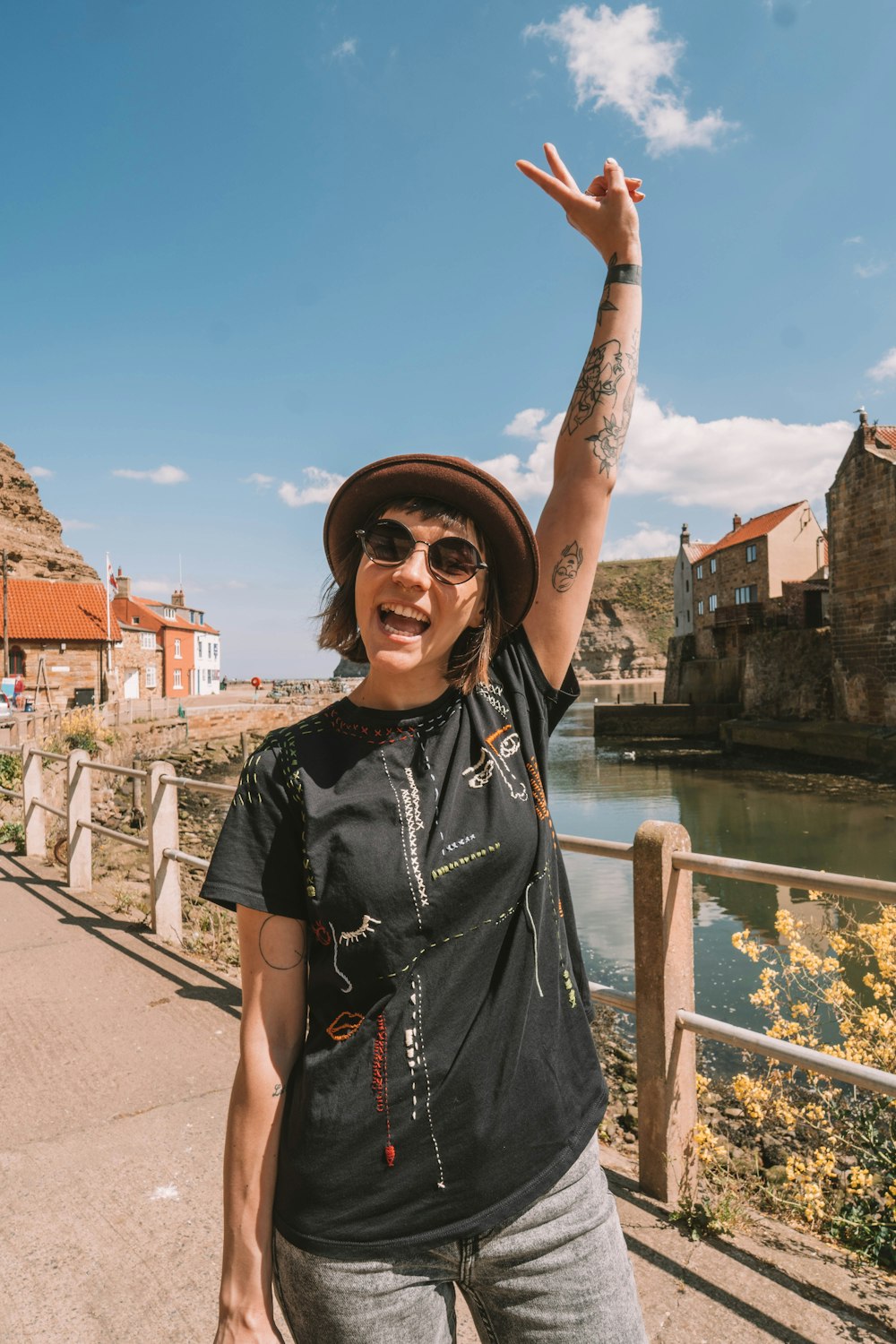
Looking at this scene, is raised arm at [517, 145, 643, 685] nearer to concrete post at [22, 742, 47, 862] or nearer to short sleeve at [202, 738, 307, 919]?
short sleeve at [202, 738, 307, 919]

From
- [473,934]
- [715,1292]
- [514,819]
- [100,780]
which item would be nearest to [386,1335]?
[473,934]

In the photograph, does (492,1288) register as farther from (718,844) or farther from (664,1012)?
Answer: (718,844)

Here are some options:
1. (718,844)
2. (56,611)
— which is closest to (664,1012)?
(718,844)

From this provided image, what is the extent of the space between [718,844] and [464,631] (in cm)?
1744

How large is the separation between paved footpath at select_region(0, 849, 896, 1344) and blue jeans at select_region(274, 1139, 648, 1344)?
1.30 meters

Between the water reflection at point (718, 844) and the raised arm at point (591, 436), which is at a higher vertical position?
the raised arm at point (591, 436)

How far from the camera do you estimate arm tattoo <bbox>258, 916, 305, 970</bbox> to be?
123 centimetres

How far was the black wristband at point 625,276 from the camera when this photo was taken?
63.0 inches

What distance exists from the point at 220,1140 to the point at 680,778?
2576cm

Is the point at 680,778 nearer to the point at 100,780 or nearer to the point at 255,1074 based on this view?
the point at 100,780

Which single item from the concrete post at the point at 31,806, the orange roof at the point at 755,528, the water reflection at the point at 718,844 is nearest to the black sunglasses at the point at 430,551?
the water reflection at the point at 718,844

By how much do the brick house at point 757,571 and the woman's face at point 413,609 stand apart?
41511mm

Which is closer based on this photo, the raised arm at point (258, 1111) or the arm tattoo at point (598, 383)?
the raised arm at point (258, 1111)

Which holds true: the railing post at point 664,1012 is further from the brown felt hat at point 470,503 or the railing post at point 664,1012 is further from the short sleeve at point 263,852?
the short sleeve at point 263,852
